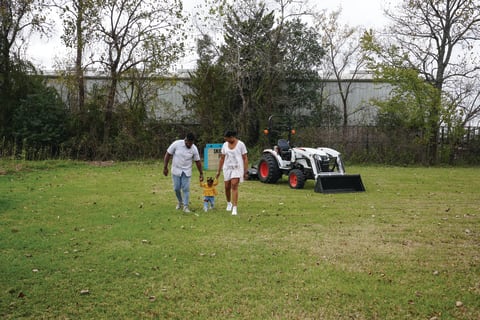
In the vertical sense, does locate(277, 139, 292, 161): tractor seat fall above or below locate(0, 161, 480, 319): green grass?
above

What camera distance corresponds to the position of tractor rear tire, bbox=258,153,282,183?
1437 cm

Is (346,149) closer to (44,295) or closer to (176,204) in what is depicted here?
(176,204)

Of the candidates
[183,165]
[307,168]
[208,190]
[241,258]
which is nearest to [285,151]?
[307,168]

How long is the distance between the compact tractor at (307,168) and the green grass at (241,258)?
1.20 metres

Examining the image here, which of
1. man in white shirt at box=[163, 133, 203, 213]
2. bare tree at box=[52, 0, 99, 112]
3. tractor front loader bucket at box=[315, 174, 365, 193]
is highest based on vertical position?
bare tree at box=[52, 0, 99, 112]

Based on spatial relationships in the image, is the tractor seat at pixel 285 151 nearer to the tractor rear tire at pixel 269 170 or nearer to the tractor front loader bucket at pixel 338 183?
the tractor rear tire at pixel 269 170

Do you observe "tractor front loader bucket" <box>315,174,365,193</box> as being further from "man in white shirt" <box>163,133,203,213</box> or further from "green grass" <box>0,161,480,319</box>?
"man in white shirt" <box>163,133,203,213</box>

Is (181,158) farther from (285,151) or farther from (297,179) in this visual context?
(285,151)

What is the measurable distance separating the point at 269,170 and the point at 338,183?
2293 mm

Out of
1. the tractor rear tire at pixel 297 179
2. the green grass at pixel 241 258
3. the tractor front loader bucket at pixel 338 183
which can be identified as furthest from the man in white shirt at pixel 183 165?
the tractor rear tire at pixel 297 179

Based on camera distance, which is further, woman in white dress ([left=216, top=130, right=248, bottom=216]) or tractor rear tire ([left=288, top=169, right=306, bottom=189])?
tractor rear tire ([left=288, top=169, right=306, bottom=189])

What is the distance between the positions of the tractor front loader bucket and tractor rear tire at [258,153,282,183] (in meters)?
1.87

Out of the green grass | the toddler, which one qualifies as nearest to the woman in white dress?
the toddler

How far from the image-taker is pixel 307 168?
1357 centimetres
